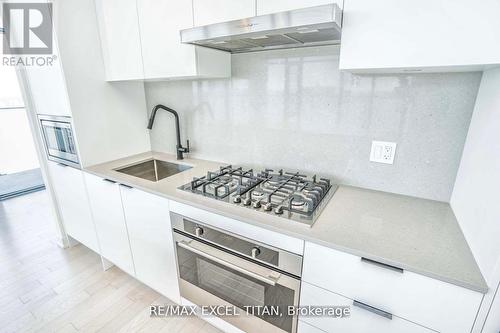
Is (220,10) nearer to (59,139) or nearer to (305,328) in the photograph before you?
(305,328)

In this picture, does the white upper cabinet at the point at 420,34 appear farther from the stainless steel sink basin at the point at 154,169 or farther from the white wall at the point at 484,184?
the stainless steel sink basin at the point at 154,169

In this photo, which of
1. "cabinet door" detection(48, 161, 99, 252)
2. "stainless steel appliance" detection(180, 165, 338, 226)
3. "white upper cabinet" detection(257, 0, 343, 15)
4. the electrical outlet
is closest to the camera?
→ "white upper cabinet" detection(257, 0, 343, 15)

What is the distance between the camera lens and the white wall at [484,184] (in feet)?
2.21

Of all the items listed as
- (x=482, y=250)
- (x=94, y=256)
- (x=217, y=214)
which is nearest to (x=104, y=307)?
(x=94, y=256)

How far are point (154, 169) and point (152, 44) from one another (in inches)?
39.5

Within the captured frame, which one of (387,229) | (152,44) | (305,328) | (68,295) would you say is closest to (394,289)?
(387,229)

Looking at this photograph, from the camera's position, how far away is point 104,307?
5.44 feet

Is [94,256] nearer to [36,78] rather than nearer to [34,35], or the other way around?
[36,78]

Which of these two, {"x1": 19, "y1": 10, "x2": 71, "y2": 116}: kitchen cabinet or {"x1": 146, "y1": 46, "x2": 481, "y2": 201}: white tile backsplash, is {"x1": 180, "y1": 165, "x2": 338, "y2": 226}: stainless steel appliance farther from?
{"x1": 19, "y1": 10, "x2": 71, "y2": 116}: kitchen cabinet

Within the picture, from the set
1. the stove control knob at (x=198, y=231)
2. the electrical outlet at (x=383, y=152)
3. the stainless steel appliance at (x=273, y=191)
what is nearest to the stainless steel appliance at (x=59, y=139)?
the stainless steel appliance at (x=273, y=191)

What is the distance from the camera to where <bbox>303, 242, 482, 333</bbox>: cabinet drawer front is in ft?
2.35

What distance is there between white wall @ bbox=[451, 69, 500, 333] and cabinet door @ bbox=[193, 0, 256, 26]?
3.14 ft

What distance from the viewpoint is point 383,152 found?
122 centimetres

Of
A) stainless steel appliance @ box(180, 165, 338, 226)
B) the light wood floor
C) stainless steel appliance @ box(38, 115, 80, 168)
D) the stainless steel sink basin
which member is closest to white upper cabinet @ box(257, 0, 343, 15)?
stainless steel appliance @ box(180, 165, 338, 226)
